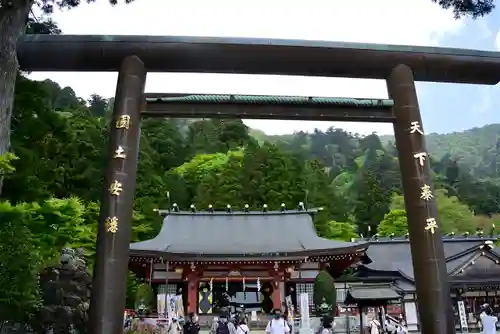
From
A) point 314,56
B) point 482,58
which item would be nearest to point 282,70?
point 314,56

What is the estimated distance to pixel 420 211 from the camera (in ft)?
20.2

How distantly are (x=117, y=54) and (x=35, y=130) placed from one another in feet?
12.4

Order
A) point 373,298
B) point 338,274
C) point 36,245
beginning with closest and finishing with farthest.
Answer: point 36,245, point 373,298, point 338,274

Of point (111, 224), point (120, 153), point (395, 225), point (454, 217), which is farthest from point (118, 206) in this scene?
point (454, 217)

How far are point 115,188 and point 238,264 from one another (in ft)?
44.4

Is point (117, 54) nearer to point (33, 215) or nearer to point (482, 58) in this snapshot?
point (33, 215)

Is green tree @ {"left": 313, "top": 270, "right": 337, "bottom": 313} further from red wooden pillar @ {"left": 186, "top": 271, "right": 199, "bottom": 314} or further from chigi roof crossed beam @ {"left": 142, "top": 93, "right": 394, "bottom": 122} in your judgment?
chigi roof crossed beam @ {"left": 142, "top": 93, "right": 394, "bottom": 122}

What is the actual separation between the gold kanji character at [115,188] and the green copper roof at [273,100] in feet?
4.15

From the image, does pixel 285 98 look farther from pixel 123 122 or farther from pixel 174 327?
pixel 174 327

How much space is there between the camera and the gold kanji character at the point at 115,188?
19.2 ft

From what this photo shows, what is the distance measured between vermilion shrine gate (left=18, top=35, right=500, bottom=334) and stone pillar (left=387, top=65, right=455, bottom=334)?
12mm

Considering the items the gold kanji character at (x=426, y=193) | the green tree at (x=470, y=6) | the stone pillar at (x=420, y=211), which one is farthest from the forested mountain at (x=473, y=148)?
the gold kanji character at (x=426, y=193)

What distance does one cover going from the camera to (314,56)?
6.75 meters

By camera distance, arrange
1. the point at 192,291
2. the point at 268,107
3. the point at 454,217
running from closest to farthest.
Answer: the point at 268,107
the point at 192,291
the point at 454,217
